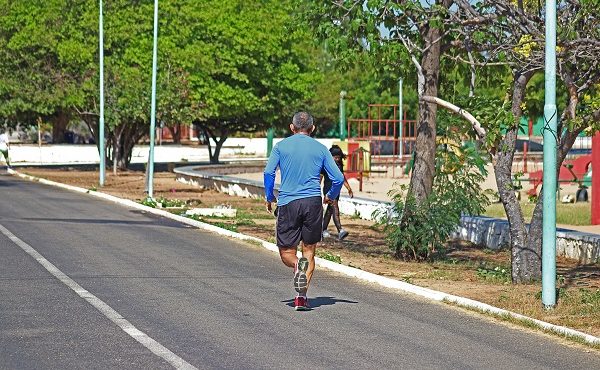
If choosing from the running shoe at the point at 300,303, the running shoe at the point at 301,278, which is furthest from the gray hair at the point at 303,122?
the running shoe at the point at 300,303

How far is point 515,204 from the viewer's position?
14.6 meters

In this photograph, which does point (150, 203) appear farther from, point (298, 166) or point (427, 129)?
point (298, 166)

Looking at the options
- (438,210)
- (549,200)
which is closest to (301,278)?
(549,200)

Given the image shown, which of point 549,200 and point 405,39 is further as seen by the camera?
point 405,39

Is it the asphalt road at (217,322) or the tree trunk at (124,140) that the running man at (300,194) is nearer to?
the asphalt road at (217,322)

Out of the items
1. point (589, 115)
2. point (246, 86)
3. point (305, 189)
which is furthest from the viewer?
point (246, 86)

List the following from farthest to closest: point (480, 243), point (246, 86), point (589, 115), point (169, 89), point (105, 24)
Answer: point (246, 86)
point (105, 24)
point (169, 89)
point (480, 243)
point (589, 115)

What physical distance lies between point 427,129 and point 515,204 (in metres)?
2.92

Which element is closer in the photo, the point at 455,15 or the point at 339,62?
the point at 455,15

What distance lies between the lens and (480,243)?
20.6 m

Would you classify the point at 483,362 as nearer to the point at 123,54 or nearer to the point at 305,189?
the point at 305,189

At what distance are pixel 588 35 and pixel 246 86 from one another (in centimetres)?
4175

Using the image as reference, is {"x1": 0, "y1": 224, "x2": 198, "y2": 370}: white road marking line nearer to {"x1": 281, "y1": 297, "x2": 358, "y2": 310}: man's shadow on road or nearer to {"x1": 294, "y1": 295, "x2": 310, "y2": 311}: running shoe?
{"x1": 294, "y1": 295, "x2": 310, "y2": 311}: running shoe

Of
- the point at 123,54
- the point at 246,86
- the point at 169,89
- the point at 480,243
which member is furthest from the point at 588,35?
the point at 246,86
